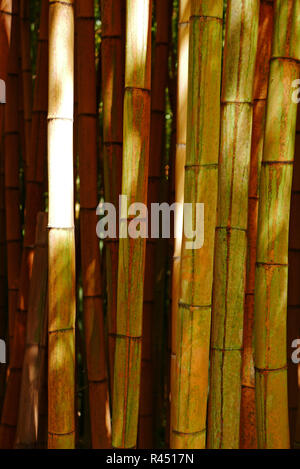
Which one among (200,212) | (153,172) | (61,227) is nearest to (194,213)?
(200,212)

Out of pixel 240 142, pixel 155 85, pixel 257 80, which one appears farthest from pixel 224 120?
pixel 155 85

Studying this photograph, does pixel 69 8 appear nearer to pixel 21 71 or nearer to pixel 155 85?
pixel 155 85

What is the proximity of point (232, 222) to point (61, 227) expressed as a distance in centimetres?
34

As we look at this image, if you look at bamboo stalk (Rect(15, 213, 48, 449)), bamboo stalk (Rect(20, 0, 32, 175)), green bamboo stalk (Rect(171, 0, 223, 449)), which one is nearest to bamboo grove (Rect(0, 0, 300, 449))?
green bamboo stalk (Rect(171, 0, 223, 449))

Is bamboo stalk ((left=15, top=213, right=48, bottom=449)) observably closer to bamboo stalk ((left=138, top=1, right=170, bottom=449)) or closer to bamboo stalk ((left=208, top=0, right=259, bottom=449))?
bamboo stalk ((left=138, top=1, right=170, bottom=449))

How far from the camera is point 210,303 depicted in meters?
1.02

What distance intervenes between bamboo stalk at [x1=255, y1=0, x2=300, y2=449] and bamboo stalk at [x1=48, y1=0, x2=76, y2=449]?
0.38 m

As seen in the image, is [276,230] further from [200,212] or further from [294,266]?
[294,266]

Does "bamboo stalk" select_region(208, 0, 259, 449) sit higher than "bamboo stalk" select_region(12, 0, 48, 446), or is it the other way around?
"bamboo stalk" select_region(12, 0, 48, 446)

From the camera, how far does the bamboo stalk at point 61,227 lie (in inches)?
41.1

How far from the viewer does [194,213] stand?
0.99 meters

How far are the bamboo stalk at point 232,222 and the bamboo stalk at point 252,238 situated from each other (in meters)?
0.22

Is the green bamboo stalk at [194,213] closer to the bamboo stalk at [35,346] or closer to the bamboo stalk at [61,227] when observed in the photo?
the bamboo stalk at [61,227]

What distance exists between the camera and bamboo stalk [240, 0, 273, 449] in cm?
127
